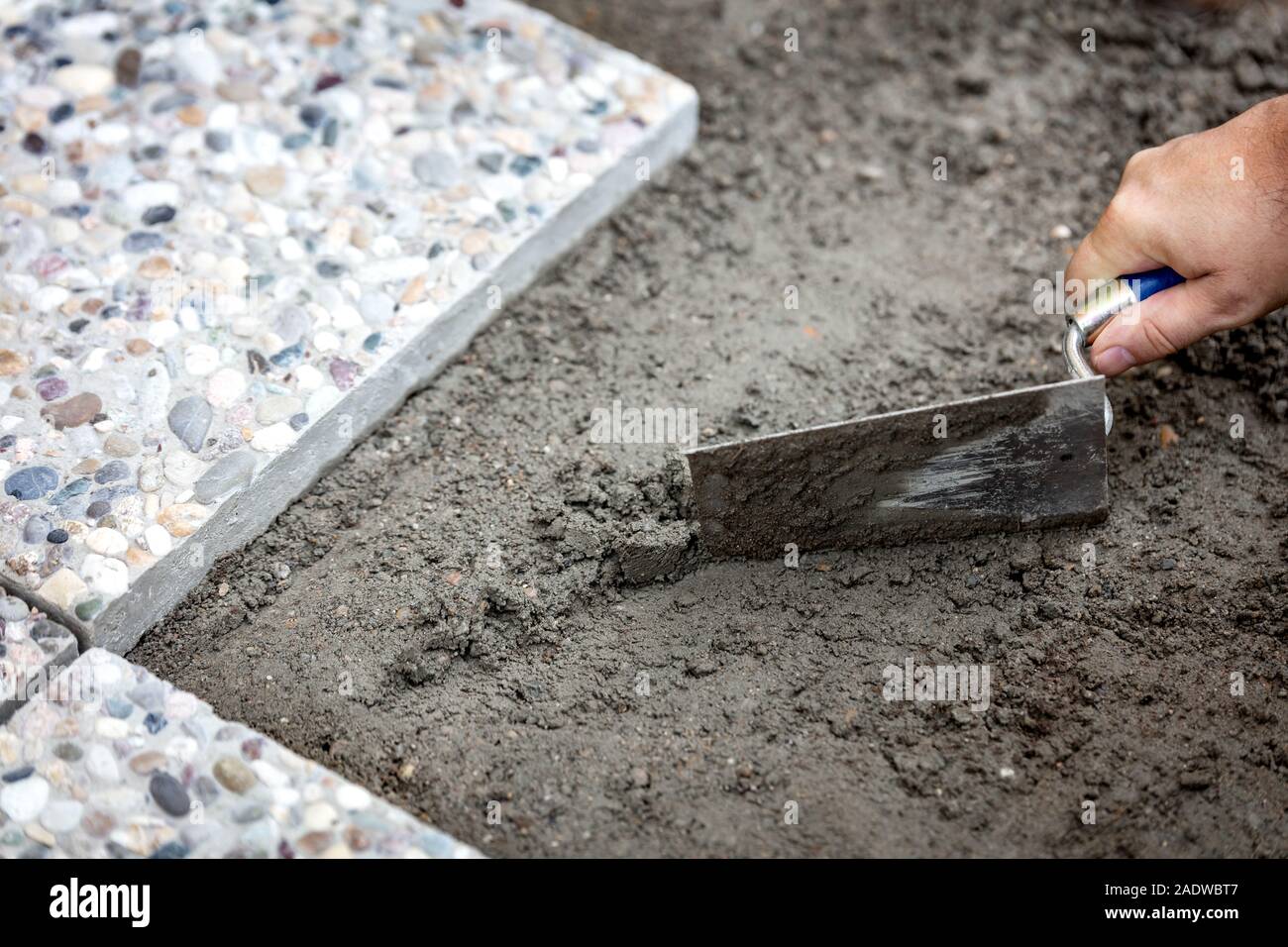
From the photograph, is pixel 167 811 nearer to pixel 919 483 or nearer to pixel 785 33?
pixel 919 483

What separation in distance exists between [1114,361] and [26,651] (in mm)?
2020

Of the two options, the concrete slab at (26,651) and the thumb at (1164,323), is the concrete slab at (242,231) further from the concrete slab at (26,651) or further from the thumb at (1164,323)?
the thumb at (1164,323)

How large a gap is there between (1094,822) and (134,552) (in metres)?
1.74

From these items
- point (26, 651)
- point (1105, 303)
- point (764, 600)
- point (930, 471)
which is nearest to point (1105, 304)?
point (1105, 303)

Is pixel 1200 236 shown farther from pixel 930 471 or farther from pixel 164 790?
pixel 164 790

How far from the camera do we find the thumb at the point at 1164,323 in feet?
7.44

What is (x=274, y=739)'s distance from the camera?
2.16 m

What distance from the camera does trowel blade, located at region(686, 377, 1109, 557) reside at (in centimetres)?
224

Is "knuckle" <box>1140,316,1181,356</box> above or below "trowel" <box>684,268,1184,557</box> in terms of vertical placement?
above

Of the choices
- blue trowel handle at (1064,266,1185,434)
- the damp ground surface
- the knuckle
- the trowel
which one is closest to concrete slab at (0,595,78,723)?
the damp ground surface

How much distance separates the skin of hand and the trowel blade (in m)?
0.20

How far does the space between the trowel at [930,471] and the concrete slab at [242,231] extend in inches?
32.5

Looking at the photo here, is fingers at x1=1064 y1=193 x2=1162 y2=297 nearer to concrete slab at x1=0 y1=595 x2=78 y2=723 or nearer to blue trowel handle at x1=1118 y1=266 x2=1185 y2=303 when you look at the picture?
blue trowel handle at x1=1118 y1=266 x2=1185 y2=303
